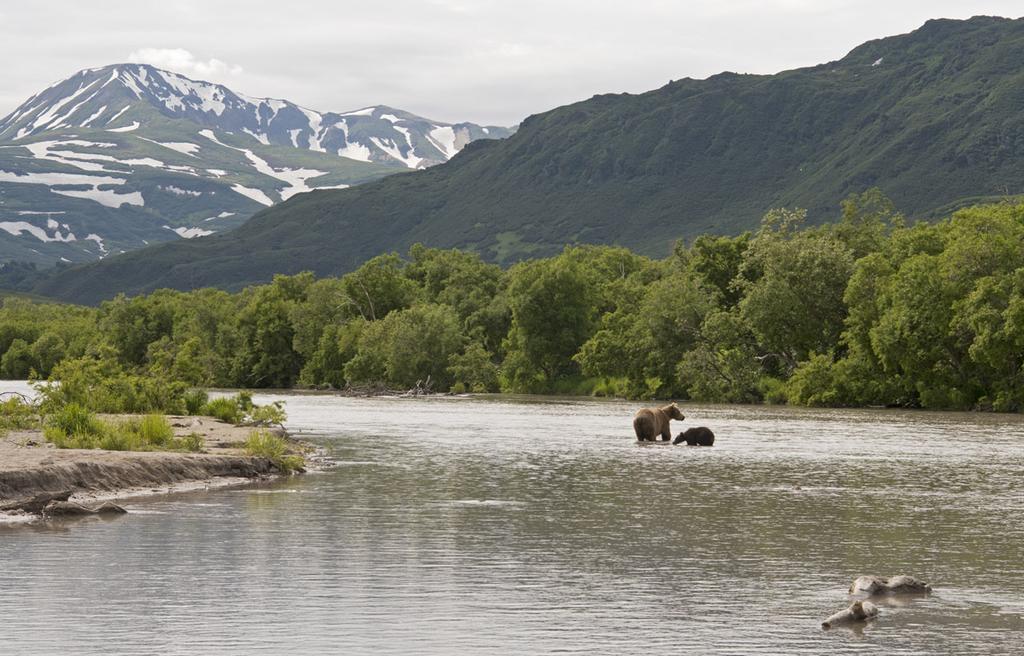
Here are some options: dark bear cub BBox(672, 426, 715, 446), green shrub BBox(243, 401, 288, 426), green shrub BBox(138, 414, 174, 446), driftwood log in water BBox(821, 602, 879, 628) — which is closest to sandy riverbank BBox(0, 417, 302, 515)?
green shrub BBox(138, 414, 174, 446)

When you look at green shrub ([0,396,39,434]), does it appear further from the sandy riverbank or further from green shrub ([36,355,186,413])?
the sandy riverbank

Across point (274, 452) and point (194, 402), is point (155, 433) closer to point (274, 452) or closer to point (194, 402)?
point (274, 452)

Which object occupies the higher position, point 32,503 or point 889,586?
point 32,503

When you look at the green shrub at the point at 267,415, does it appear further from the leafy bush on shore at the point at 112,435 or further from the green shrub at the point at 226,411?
the leafy bush on shore at the point at 112,435

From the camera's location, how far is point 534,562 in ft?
77.6

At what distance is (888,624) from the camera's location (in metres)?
18.6

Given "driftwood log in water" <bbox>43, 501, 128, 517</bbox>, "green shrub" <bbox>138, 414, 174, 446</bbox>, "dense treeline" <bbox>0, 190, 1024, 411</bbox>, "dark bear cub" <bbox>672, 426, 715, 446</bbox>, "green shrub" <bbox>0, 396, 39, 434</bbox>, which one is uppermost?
"dense treeline" <bbox>0, 190, 1024, 411</bbox>

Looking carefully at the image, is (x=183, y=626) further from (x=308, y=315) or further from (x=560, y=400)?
(x=308, y=315)

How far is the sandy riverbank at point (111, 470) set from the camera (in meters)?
31.4

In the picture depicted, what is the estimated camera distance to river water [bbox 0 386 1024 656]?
17.7 meters

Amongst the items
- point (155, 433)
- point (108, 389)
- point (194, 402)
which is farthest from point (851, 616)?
point (194, 402)

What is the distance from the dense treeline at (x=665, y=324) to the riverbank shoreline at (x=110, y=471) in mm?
19240

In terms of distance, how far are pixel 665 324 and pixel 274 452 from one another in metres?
77.0

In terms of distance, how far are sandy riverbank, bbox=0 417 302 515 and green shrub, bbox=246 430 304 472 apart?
26 centimetres
